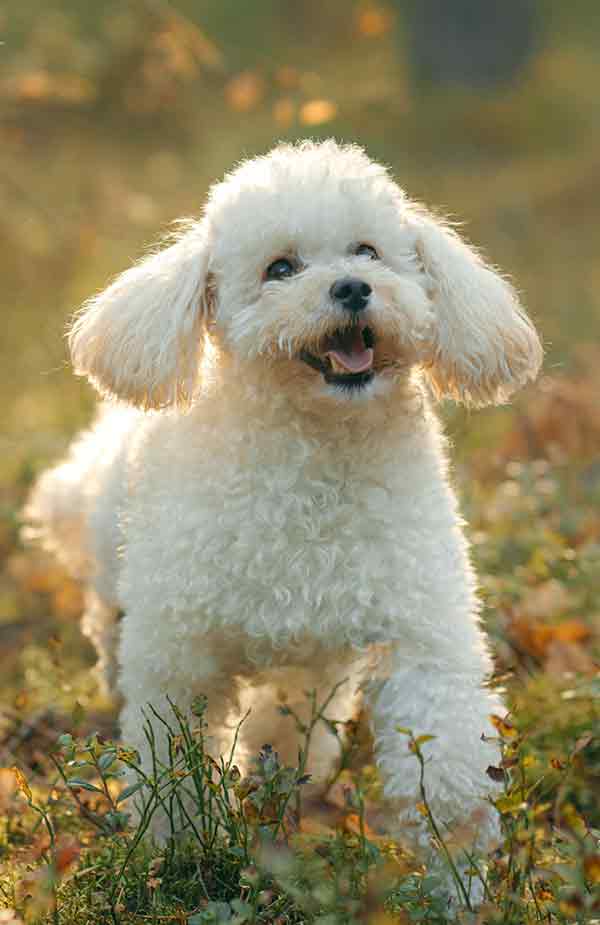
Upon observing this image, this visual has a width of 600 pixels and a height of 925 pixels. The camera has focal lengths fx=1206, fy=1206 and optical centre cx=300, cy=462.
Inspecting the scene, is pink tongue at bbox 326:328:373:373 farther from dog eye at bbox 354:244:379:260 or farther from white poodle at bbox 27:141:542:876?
dog eye at bbox 354:244:379:260

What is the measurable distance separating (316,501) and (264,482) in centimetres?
13

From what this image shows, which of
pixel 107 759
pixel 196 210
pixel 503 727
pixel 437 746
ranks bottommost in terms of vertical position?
pixel 503 727

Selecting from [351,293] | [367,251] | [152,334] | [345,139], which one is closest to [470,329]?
[367,251]

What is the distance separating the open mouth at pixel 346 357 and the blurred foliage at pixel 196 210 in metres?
0.76

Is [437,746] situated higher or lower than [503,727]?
higher

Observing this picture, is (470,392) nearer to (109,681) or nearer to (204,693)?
(204,693)

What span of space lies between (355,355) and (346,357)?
0.02m

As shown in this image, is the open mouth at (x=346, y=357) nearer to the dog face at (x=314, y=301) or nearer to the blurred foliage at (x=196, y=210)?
the dog face at (x=314, y=301)

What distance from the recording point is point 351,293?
2.65 m

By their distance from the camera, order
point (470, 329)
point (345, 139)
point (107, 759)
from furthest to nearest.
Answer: point (345, 139), point (470, 329), point (107, 759)

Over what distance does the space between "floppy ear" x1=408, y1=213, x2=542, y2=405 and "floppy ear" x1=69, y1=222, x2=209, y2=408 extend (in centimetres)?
57

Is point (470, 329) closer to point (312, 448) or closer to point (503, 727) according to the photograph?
point (312, 448)

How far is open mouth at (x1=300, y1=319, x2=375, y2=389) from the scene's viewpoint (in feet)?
8.94

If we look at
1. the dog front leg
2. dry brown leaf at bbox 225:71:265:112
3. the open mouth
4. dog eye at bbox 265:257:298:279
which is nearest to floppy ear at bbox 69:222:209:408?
dog eye at bbox 265:257:298:279
